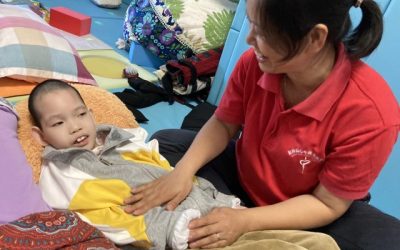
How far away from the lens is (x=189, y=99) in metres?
1.99

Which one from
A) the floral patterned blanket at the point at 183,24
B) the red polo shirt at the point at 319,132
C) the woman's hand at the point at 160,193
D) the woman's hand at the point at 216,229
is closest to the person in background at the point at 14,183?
the woman's hand at the point at 160,193

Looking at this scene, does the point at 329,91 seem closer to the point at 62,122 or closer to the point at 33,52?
the point at 62,122

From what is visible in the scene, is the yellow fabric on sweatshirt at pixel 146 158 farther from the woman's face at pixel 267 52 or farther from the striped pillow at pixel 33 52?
the striped pillow at pixel 33 52

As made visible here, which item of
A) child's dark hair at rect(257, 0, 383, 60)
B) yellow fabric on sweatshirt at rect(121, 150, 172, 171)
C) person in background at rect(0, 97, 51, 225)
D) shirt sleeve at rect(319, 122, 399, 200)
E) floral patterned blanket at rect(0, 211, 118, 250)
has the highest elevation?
child's dark hair at rect(257, 0, 383, 60)

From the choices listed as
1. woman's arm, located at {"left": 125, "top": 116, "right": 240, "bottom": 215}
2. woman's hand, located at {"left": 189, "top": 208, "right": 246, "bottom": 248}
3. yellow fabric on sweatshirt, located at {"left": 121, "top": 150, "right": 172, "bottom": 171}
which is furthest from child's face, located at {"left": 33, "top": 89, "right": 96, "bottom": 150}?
woman's hand, located at {"left": 189, "top": 208, "right": 246, "bottom": 248}

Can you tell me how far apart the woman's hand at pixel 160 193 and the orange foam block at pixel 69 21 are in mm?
1534

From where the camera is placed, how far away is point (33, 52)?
4.63 feet

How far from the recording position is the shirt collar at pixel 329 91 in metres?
0.79

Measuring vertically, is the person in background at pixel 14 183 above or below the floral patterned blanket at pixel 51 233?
below

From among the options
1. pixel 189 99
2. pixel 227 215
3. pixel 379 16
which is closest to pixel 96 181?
pixel 227 215

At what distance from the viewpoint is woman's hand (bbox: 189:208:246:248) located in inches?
31.4

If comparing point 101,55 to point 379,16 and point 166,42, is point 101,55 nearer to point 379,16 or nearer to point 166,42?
point 166,42

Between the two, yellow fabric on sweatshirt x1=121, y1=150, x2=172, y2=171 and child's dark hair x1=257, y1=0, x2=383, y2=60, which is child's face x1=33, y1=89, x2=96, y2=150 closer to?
yellow fabric on sweatshirt x1=121, y1=150, x2=172, y2=171

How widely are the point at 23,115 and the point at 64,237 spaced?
515mm
